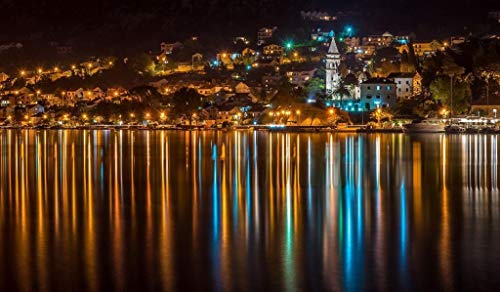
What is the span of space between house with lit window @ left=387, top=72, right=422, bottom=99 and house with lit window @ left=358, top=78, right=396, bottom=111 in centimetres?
67

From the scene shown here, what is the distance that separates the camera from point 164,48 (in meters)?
85.6

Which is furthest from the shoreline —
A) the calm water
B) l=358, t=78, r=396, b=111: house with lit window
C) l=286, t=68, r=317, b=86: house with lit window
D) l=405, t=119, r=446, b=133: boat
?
the calm water

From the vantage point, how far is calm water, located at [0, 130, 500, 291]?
396 inches

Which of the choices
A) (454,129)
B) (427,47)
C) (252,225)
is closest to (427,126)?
(454,129)

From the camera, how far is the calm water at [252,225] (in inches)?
396

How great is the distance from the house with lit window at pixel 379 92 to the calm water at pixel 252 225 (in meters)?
24.3

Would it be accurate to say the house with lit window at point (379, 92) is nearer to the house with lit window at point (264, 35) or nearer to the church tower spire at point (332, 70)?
the church tower spire at point (332, 70)

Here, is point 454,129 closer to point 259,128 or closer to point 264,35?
point 259,128

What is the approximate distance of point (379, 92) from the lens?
4994cm

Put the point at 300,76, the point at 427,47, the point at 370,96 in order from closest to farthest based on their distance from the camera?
the point at 370,96 < the point at 427,47 < the point at 300,76

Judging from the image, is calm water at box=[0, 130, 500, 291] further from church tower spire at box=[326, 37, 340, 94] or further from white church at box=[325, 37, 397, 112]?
church tower spire at box=[326, 37, 340, 94]

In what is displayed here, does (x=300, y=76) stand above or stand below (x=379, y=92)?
above

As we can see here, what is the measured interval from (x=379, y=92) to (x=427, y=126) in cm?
500

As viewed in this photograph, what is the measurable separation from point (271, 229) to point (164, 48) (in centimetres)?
7397
